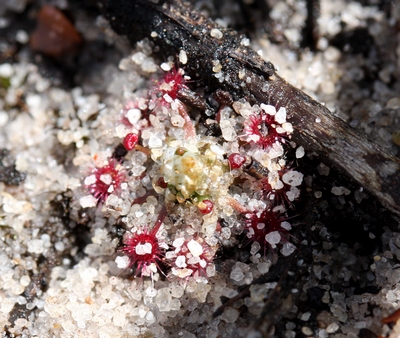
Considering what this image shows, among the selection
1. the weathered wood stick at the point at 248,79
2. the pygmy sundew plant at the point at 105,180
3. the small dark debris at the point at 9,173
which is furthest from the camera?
the small dark debris at the point at 9,173

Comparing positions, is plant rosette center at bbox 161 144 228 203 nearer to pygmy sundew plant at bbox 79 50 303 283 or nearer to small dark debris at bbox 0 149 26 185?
pygmy sundew plant at bbox 79 50 303 283

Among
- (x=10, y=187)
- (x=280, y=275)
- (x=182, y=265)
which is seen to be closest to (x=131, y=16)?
(x=10, y=187)

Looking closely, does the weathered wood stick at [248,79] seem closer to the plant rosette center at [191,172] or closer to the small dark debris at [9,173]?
the plant rosette center at [191,172]

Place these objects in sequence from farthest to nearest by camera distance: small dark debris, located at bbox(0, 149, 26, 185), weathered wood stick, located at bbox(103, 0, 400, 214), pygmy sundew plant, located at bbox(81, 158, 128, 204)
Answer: small dark debris, located at bbox(0, 149, 26, 185), pygmy sundew plant, located at bbox(81, 158, 128, 204), weathered wood stick, located at bbox(103, 0, 400, 214)

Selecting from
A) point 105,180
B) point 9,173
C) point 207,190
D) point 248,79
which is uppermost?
point 248,79

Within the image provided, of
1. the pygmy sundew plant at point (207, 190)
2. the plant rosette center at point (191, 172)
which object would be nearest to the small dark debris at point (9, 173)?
the pygmy sundew plant at point (207, 190)

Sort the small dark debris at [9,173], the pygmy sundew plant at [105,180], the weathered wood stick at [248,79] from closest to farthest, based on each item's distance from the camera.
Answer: the weathered wood stick at [248,79], the pygmy sundew plant at [105,180], the small dark debris at [9,173]

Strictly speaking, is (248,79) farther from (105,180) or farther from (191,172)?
(105,180)

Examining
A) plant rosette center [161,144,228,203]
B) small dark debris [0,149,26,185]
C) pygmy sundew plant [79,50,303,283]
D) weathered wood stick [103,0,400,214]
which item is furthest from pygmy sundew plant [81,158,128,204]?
weathered wood stick [103,0,400,214]

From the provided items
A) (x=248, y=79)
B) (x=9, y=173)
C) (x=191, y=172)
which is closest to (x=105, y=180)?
(x=191, y=172)
